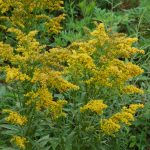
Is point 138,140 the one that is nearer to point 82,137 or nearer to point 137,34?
point 82,137

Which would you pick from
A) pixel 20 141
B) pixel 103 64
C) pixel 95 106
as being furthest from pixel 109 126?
pixel 20 141

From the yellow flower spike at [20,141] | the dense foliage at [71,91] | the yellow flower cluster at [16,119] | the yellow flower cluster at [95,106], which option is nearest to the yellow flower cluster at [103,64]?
the dense foliage at [71,91]

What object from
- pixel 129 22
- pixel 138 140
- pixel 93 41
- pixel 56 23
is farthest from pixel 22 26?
pixel 129 22

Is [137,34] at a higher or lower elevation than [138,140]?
higher

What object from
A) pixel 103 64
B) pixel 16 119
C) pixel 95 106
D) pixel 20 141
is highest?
pixel 103 64

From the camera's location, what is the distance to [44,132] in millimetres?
3965

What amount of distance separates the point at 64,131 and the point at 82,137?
0.50 ft

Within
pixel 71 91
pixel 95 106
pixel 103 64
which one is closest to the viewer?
pixel 95 106

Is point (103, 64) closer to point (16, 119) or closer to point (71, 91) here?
point (71, 91)

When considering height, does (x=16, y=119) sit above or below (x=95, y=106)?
below

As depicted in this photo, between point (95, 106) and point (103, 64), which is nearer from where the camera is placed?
point (95, 106)

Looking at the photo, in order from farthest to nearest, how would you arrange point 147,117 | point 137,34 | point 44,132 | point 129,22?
point 129,22, point 137,34, point 147,117, point 44,132

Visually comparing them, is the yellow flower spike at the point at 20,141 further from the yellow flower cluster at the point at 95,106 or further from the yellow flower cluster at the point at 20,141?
the yellow flower cluster at the point at 95,106

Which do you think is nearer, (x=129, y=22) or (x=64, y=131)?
(x=64, y=131)
